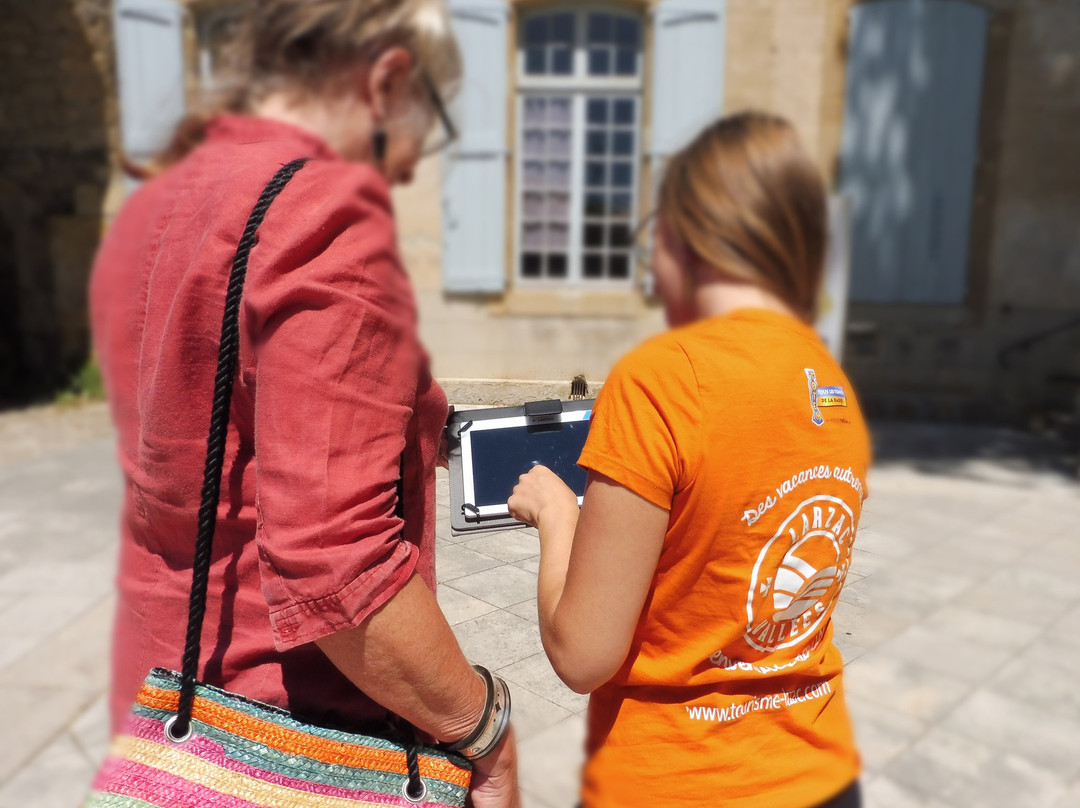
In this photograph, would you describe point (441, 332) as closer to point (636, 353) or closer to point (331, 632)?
point (636, 353)

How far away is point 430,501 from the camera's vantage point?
0.85 metres

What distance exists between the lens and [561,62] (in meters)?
7.52

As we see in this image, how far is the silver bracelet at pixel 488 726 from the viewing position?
867mm

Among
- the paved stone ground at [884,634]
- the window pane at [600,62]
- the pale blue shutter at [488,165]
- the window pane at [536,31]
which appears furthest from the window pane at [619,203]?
the paved stone ground at [884,634]

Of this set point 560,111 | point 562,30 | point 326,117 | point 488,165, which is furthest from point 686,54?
point 326,117

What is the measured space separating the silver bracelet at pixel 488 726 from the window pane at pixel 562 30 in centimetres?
719

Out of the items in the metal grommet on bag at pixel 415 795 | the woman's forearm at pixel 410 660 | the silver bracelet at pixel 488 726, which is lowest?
the metal grommet on bag at pixel 415 795

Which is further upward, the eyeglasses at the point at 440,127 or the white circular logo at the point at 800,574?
the eyeglasses at the point at 440,127

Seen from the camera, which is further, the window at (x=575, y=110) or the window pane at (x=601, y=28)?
the window pane at (x=601, y=28)

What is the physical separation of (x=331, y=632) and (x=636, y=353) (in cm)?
35

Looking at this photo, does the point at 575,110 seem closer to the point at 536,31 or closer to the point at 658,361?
the point at 536,31

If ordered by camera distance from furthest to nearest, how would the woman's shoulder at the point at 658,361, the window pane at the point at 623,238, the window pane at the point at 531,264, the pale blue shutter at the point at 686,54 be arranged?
the pale blue shutter at the point at 686,54
the window pane at the point at 531,264
the window pane at the point at 623,238
the woman's shoulder at the point at 658,361

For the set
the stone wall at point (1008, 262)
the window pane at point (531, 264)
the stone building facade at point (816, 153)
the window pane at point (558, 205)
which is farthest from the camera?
the stone wall at point (1008, 262)

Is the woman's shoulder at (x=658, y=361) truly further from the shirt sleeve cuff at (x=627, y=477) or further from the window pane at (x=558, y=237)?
the window pane at (x=558, y=237)
